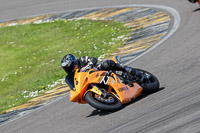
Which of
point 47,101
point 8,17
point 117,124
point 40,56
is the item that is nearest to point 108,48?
point 40,56

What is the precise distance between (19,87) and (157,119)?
674 cm

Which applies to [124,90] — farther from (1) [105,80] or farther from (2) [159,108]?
(2) [159,108]

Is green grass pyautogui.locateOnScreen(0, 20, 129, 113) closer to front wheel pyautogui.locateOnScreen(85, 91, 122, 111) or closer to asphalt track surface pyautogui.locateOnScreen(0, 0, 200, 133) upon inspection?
asphalt track surface pyautogui.locateOnScreen(0, 0, 200, 133)

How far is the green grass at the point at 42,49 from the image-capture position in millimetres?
12117

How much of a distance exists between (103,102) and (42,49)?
323 inches

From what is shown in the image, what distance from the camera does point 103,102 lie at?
756 centimetres

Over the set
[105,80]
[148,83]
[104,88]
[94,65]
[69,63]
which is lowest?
[148,83]

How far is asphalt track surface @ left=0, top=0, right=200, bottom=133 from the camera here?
6156mm

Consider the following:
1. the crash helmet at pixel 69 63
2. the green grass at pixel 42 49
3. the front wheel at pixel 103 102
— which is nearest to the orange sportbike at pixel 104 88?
the front wheel at pixel 103 102

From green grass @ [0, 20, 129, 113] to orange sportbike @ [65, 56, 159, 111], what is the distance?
3.43m

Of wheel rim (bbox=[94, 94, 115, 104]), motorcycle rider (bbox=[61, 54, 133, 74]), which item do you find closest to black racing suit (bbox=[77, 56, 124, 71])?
motorcycle rider (bbox=[61, 54, 133, 74])

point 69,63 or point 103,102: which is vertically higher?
point 69,63

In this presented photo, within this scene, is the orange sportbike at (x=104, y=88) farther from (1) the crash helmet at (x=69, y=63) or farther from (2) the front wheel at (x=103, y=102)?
(1) the crash helmet at (x=69, y=63)

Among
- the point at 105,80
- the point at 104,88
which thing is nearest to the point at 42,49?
the point at 104,88
